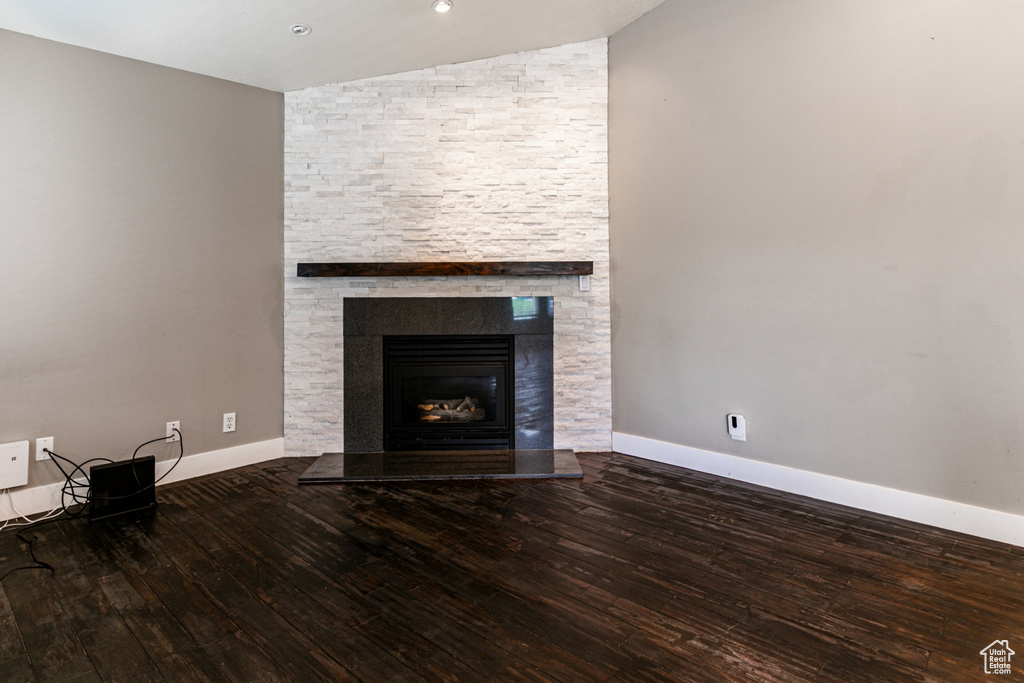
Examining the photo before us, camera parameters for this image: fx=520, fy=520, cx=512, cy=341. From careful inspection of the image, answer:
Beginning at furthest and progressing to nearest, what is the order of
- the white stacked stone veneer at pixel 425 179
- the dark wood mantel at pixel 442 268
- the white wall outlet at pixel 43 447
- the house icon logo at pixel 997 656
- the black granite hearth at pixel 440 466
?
the white stacked stone veneer at pixel 425 179 → the dark wood mantel at pixel 442 268 → the black granite hearth at pixel 440 466 → the white wall outlet at pixel 43 447 → the house icon logo at pixel 997 656

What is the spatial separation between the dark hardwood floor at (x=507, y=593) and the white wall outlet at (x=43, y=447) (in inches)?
14.2

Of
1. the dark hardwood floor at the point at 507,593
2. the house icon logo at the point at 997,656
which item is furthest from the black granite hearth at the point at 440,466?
the house icon logo at the point at 997,656

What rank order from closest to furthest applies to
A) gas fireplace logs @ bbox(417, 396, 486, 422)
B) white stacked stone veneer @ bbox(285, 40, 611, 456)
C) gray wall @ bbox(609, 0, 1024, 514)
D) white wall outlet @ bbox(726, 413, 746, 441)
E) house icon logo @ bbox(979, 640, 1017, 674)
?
house icon logo @ bbox(979, 640, 1017, 674) → gray wall @ bbox(609, 0, 1024, 514) → white wall outlet @ bbox(726, 413, 746, 441) → white stacked stone veneer @ bbox(285, 40, 611, 456) → gas fireplace logs @ bbox(417, 396, 486, 422)

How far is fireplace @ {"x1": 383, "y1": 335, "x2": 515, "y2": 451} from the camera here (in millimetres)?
3539

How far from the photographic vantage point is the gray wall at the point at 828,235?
214cm

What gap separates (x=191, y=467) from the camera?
304 cm

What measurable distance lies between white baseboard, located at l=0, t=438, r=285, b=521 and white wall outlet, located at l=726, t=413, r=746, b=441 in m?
2.81

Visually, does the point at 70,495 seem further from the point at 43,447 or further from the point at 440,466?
the point at 440,466

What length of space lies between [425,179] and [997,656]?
3406 millimetres

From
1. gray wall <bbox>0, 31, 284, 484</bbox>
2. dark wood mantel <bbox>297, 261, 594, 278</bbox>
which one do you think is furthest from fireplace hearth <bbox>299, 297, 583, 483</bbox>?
gray wall <bbox>0, 31, 284, 484</bbox>

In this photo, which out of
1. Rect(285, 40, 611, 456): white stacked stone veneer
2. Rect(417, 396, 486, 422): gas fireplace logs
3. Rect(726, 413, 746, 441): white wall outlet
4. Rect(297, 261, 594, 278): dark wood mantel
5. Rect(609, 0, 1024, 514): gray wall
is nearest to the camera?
Rect(609, 0, 1024, 514): gray wall

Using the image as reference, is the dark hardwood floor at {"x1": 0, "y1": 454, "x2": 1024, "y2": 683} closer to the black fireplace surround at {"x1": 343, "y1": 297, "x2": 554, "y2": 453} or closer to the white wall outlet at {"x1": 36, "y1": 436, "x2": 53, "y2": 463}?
the white wall outlet at {"x1": 36, "y1": 436, "x2": 53, "y2": 463}

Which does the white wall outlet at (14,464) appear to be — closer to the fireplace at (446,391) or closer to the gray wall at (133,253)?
the gray wall at (133,253)

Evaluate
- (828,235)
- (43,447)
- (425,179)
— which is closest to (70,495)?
(43,447)
